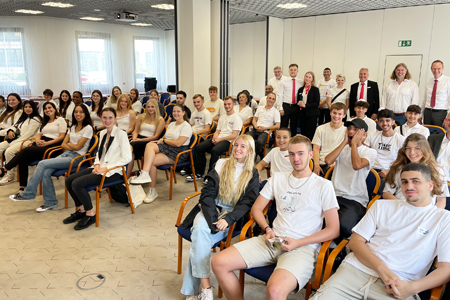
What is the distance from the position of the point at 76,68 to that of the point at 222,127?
9.14m

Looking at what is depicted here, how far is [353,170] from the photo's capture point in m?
3.01

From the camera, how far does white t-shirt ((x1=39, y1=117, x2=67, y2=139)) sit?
197 inches

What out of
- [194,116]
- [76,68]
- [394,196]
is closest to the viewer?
[394,196]

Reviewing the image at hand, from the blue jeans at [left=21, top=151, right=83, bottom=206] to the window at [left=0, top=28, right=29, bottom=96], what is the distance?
883 centimetres

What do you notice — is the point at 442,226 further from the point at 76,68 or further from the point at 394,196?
the point at 76,68

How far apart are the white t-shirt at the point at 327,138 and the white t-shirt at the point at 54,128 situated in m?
3.67

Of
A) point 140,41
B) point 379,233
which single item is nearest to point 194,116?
point 379,233

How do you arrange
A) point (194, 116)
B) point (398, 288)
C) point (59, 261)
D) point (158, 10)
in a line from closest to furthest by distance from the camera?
1. point (398, 288)
2. point (59, 261)
3. point (194, 116)
4. point (158, 10)

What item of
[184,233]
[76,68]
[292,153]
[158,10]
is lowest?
[184,233]

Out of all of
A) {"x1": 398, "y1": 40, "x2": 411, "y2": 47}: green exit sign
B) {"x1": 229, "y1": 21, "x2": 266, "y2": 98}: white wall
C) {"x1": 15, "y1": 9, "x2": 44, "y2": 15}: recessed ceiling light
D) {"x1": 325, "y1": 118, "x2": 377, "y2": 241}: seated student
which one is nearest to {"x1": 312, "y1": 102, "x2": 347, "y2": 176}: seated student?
{"x1": 325, "y1": 118, "x2": 377, "y2": 241}: seated student

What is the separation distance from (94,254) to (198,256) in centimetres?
136

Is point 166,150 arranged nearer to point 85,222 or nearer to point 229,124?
point 229,124

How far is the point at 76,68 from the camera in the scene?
12367mm

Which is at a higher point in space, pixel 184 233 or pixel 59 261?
pixel 184 233
